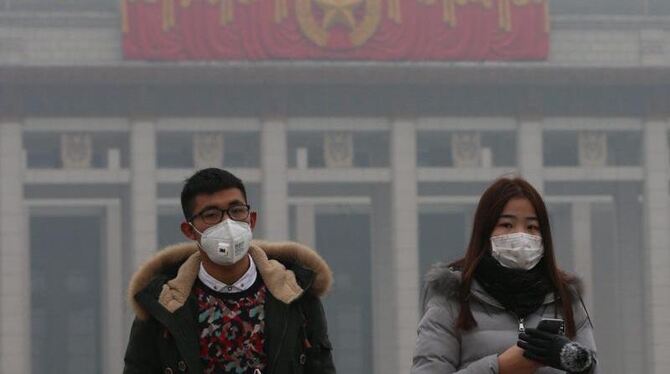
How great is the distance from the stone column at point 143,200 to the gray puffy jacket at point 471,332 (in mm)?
46229

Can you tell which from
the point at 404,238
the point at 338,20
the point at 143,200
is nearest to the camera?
the point at 143,200

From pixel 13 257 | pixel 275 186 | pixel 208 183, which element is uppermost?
pixel 275 186

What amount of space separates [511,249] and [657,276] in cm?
4759

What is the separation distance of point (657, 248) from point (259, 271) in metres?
47.6

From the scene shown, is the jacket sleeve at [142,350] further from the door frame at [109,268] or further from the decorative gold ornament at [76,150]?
the door frame at [109,268]

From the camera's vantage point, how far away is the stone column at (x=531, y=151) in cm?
5284

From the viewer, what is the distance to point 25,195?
53.9 m

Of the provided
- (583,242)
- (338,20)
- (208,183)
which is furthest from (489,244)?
(583,242)

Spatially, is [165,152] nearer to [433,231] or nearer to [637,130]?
[433,231]

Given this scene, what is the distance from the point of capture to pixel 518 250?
16.9 ft

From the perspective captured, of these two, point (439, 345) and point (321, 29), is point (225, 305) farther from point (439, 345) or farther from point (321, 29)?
point (321, 29)

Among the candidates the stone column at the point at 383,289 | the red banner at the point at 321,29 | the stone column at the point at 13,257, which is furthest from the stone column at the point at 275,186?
the stone column at the point at 13,257

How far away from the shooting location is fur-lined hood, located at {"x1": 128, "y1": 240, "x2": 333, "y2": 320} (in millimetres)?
5418

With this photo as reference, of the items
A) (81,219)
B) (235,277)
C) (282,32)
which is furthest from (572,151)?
(235,277)
